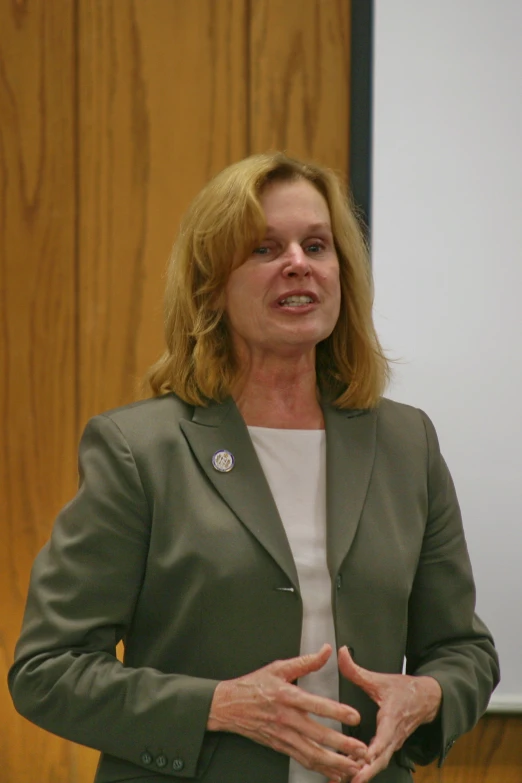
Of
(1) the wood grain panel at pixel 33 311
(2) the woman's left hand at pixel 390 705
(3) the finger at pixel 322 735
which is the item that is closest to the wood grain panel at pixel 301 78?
(1) the wood grain panel at pixel 33 311

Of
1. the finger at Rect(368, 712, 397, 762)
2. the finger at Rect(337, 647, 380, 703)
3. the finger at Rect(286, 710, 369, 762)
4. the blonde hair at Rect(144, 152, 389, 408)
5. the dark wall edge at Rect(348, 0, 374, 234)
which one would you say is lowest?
the finger at Rect(368, 712, 397, 762)

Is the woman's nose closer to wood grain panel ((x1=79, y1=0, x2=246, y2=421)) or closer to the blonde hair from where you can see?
the blonde hair

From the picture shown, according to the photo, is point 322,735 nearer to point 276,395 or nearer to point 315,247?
point 276,395

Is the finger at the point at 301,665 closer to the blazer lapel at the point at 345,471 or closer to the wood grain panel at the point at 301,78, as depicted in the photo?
the blazer lapel at the point at 345,471

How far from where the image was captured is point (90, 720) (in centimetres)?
149

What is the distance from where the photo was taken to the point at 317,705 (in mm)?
1423

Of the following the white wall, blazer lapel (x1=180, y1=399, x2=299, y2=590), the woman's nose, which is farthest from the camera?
the white wall

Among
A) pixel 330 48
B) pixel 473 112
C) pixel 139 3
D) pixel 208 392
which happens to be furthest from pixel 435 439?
pixel 139 3

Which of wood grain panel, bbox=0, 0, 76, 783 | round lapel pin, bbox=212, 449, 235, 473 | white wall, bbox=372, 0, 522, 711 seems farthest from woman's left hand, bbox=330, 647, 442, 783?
wood grain panel, bbox=0, 0, 76, 783

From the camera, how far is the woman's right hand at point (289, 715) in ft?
4.69

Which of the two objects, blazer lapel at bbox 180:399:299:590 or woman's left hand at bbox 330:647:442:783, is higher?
blazer lapel at bbox 180:399:299:590

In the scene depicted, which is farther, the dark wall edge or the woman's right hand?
the dark wall edge

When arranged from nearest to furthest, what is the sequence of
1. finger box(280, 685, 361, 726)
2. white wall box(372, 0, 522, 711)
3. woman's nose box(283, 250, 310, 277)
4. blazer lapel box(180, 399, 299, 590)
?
finger box(280, 685, 361, 726)
blazer lapel box(180, 399, 299, 590)
woman's nose box(283, 250, 310, 277)
white wall box(372, 0, 522, 711)

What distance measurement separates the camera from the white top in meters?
1.58
